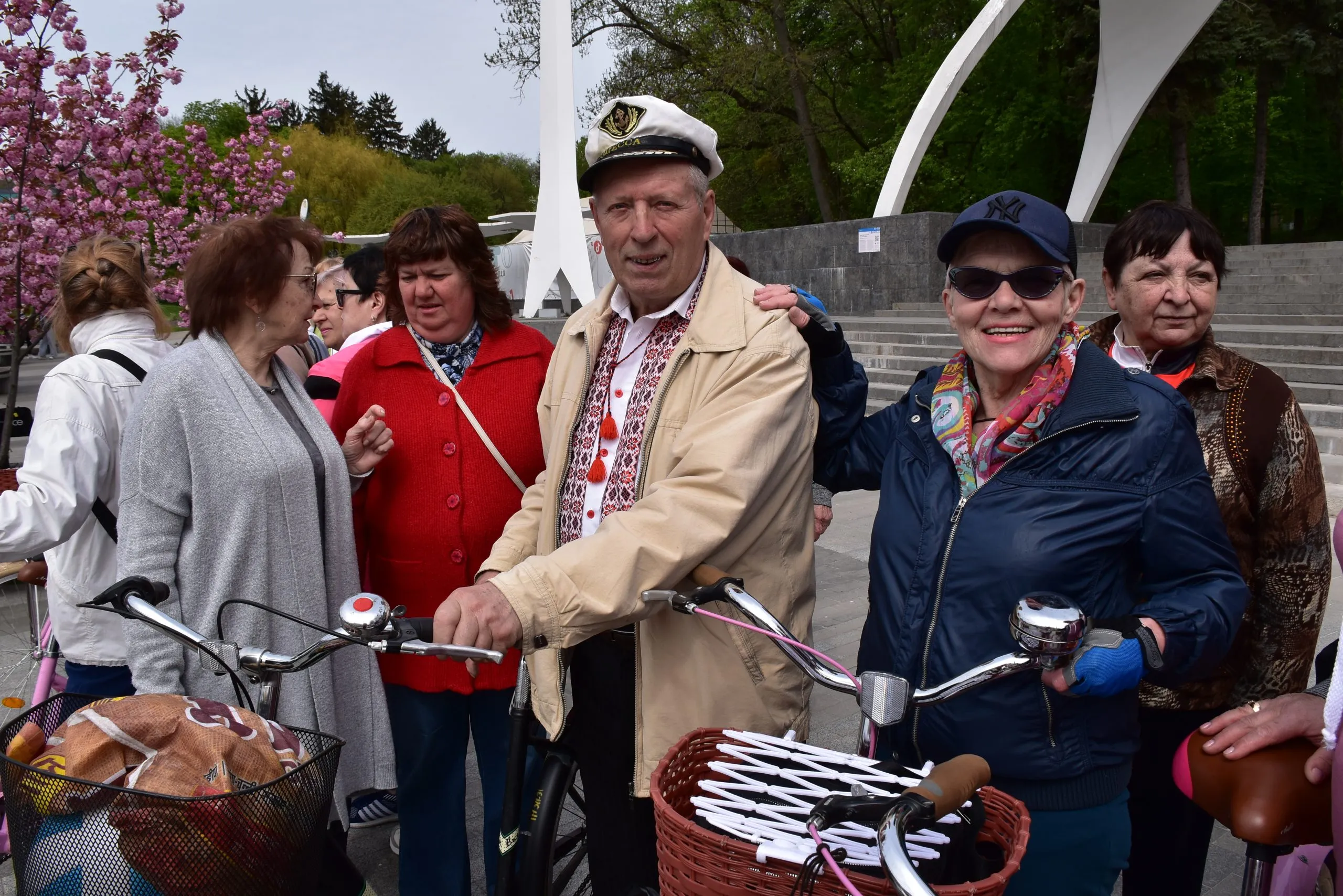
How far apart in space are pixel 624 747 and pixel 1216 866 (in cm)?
228

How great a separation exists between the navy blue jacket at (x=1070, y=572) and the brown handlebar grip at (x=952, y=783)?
0.48m

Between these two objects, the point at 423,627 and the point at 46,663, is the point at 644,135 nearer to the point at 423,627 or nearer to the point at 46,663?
the point at 423,627

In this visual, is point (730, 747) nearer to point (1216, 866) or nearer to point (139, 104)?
point (1216, 866)

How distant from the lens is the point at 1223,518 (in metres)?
2.40

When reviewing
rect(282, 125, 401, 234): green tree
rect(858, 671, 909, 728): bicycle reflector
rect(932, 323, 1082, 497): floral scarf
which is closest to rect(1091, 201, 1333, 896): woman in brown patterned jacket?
rect(932, 323, 1082, 497): floral scarf

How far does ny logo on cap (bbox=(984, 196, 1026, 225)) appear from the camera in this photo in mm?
1884

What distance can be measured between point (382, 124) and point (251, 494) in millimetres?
85652

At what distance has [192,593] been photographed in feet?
7.86

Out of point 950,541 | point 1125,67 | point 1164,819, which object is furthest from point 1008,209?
point 1125,67

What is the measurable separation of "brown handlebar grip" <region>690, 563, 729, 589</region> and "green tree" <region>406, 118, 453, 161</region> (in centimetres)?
8606

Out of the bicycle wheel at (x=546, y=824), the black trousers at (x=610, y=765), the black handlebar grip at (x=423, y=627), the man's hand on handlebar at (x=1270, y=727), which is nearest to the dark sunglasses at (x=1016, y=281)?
the man's hand on handlebar at (x=1270, y=727)

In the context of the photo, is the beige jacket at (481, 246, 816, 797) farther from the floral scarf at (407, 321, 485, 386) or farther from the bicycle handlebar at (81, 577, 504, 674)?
the floral scarf at (407, 321, 485, 386)

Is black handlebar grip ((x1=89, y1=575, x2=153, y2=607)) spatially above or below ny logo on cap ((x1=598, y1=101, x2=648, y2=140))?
below

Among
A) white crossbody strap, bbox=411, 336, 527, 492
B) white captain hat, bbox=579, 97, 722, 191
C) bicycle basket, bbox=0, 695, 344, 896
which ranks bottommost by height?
bicycle basket, bbox=0, 695, 344, 896
